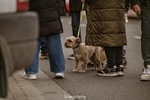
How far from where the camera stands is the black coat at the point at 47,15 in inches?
324

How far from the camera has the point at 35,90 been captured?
25.7 feet

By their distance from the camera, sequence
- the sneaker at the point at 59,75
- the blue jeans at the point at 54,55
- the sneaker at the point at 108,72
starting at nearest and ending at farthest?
the blue jeans at the point at 54,55 < the sneaker at the point at 59,75 < the sneaker at the point at 108,72

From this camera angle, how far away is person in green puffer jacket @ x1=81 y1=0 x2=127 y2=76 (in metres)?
8.80

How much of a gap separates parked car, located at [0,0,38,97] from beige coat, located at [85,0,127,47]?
3.62 meters

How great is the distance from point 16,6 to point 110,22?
3924 mm

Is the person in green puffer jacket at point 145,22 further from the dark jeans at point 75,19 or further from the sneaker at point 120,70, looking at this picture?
the dark jeans at point 75,19

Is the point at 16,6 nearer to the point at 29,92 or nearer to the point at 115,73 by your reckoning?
the point at 29,92

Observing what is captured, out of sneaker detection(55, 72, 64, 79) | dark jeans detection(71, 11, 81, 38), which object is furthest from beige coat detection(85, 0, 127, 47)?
dark jeans detection(71, 11, 81, 38)

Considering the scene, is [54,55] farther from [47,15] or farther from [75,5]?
[75,5]

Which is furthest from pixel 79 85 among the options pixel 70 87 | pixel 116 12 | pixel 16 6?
pixel 16 6

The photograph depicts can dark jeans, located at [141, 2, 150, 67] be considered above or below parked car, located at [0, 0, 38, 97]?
below

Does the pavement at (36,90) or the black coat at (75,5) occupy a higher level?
the black coat at (75,5)

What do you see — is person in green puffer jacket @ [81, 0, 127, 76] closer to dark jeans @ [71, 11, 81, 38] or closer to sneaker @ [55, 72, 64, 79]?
sneaker @ [55, 72, 64, 79]

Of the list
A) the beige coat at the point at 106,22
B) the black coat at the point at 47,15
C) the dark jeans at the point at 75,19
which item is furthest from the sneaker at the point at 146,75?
the dark jeans at the point at 75,19
